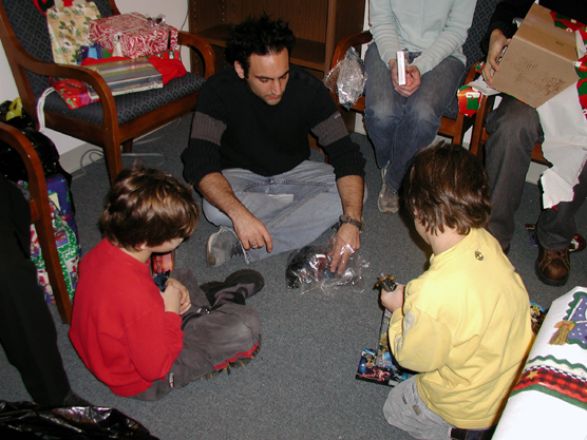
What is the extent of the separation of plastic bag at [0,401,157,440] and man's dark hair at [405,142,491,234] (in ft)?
3.06

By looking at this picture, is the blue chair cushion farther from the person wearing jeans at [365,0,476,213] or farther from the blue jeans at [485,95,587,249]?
the blue jeans at [485,95,587,249]

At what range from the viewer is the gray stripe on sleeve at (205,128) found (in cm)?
228

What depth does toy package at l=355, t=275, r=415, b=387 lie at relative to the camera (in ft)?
6.07

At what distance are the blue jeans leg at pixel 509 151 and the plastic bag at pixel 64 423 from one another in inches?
64.9

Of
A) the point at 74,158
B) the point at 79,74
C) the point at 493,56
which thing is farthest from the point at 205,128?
the point at 493,56

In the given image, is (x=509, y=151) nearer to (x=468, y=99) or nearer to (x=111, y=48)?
(x=468, y=99)

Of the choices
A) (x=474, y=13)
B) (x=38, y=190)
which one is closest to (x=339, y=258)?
(x=38, y=190)

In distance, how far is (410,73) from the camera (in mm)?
2506

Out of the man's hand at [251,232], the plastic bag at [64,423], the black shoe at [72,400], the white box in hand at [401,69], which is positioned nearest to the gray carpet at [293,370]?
the black shoe at [72,400]

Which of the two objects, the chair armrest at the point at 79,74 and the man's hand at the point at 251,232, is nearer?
the man's hand at the point at 251,232

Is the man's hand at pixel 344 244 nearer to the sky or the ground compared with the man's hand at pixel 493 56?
nearer to the ground

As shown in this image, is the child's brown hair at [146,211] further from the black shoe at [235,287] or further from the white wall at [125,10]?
the white wall at [125,10]

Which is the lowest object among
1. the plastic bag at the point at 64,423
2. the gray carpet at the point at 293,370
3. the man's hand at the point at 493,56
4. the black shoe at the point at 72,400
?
the gray carpet at the point at 293,370

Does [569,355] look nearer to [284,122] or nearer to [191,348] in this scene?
[191,348]
